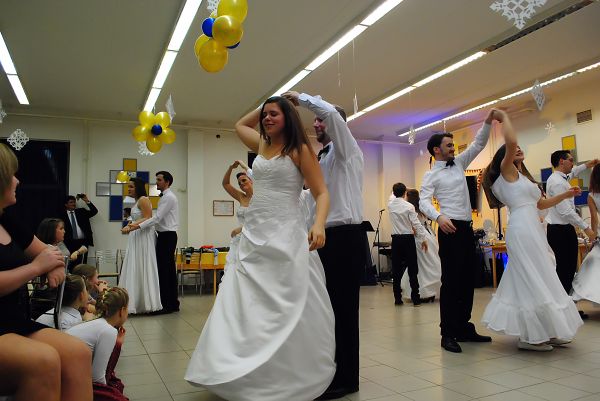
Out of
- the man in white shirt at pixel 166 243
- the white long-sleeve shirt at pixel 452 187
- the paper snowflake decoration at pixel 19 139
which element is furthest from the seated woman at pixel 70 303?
the paper snowflake decoration at pixel 19 139

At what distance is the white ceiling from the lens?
18.5 ft

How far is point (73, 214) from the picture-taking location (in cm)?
933

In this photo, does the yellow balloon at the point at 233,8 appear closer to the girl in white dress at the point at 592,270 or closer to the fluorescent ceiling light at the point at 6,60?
the fluorescent ceiling light at the point at 6,60

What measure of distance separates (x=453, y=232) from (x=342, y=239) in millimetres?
1338

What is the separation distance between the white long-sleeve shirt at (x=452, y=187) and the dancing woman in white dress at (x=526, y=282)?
231 mm

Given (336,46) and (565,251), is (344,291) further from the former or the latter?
(336,46)

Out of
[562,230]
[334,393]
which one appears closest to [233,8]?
[334,393]

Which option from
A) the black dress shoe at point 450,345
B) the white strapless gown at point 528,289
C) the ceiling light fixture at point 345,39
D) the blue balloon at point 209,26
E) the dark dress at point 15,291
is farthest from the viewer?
the ceiling light fixture at point 345,39

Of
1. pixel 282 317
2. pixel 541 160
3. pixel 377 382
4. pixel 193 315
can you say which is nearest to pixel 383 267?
pixel 541 160

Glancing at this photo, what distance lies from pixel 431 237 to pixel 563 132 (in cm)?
398

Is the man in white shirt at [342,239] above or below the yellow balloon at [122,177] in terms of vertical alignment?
below

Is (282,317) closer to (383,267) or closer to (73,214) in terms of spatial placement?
(73,214)

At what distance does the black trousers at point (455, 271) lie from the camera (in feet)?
12.0

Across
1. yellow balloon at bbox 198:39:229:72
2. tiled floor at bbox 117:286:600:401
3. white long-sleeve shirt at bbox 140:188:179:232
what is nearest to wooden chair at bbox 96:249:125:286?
white long-sleeve shirt at bbox 140:188:179:232
